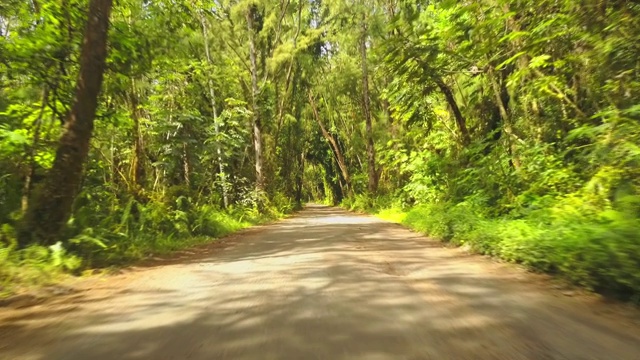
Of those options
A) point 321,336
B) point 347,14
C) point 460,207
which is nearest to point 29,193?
point 321,336

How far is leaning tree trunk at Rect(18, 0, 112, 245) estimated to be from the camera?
7965mm

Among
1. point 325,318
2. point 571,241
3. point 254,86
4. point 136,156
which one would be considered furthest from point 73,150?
point 254,86

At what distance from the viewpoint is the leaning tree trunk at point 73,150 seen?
7965 mm

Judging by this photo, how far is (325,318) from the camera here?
4.77m

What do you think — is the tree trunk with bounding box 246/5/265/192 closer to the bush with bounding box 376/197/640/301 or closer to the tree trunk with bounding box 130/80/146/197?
the tree trunk with bounding box 130/80/146/197

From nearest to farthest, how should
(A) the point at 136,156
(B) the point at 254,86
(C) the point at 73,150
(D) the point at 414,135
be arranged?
(C) the point at 73,150 < (A) the point at 136,156 < (D) the point at 414,135 < (B) the point at 254,86

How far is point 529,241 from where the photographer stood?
290 inches

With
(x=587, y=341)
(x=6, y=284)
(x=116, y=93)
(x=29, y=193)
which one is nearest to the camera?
(x=587, y=341)

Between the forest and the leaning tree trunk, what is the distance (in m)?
0.02

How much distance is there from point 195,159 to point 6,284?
1109cm

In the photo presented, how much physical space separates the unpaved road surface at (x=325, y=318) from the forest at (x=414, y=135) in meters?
0.96

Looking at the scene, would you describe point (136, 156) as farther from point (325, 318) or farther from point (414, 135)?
point (414, 135)

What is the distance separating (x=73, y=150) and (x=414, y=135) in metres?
→ 14.8

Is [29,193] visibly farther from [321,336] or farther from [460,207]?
[460,207]
